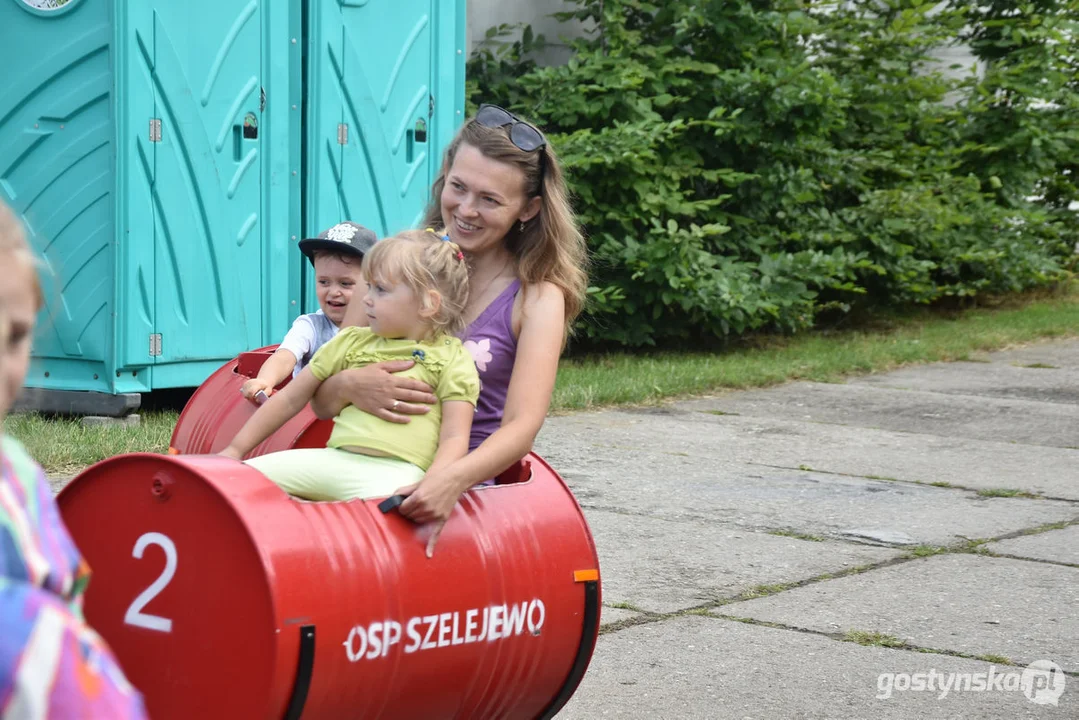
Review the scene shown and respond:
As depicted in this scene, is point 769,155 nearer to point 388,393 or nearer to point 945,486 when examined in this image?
point 945,486

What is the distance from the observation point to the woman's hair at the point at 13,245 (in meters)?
1.20

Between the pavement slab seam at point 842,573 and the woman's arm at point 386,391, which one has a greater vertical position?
the woman's arm at point 386,391

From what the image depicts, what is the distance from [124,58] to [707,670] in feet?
13.1

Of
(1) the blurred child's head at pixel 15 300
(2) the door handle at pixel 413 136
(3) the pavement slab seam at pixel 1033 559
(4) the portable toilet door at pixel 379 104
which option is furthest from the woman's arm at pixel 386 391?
(2) the door handle at pixel 413 136

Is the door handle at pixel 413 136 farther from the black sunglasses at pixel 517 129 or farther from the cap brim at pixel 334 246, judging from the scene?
the black sunglasses at pixel 517 129

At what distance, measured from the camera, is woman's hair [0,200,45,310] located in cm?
120

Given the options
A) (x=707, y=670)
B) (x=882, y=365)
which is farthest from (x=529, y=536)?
(x=882, y=365)

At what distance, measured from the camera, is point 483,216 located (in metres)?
3.10

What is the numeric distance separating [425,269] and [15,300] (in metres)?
1.57

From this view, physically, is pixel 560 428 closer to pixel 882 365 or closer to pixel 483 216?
pixel 882 365

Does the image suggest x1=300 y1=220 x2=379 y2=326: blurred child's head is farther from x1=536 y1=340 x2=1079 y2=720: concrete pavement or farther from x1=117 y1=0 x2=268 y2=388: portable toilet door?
x1=117 y1=0 x2=268 y2=388: portable toilet door

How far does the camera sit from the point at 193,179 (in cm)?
651

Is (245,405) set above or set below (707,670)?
above

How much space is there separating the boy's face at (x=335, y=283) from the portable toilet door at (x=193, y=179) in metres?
2.27
